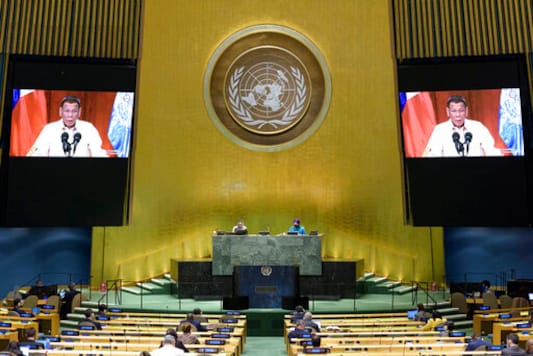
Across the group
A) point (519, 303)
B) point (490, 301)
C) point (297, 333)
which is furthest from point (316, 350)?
point (519, 303)

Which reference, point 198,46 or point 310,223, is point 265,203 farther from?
point 198,46

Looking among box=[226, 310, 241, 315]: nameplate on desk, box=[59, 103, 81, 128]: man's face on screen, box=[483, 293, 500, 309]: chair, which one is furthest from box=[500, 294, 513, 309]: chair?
box=[59, 103, 81, 128]: man's face on screen

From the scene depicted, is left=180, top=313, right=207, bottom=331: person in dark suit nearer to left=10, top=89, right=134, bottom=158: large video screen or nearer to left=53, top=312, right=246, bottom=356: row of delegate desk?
left=53, top=312, right=246, bottom=356: row of delegate desk

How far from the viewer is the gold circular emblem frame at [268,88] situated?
17031mm

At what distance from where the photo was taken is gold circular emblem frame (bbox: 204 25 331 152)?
17031 millimetres

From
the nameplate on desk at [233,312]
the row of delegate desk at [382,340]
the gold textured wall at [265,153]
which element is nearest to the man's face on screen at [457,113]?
the gold textured wall at [265,153]

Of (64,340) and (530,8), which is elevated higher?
(530,8)

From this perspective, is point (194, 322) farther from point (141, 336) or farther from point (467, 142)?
point (467, 142)

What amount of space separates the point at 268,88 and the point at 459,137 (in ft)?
17.8

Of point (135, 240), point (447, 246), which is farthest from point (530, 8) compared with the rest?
point (135, 240)

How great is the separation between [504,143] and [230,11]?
826 centimetres

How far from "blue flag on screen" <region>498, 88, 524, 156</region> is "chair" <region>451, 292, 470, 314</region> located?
4.20 m

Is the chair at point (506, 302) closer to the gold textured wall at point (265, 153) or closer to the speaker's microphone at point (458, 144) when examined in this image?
the gold textured wall at point (265, 153)

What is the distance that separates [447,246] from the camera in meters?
17.2
